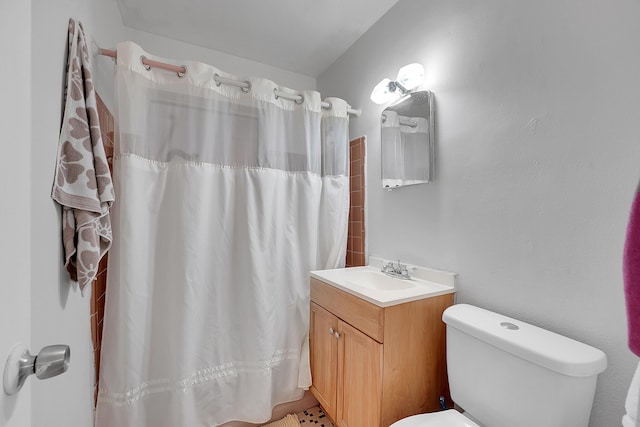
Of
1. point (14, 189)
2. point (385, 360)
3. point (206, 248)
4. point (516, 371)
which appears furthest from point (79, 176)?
point (516, 371)

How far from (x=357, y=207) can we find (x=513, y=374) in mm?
1275

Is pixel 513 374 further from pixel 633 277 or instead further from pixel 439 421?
pixel 633 277

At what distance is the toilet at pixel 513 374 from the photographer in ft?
2.41

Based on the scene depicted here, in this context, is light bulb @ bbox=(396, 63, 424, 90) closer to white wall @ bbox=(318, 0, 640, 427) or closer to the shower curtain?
white wall @ bbox=(318, 0, 640, 427)

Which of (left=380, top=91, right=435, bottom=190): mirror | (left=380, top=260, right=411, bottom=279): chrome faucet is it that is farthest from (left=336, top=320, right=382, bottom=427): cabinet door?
(left=380, top=91, right=435, bottom=190): mirror

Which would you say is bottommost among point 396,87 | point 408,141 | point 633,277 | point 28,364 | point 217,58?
point 28,364

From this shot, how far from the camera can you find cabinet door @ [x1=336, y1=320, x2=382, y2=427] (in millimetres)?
1081

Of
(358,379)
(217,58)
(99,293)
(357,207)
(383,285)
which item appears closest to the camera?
(358,379)

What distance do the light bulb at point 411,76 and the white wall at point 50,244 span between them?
143 centimetres

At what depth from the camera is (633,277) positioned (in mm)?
573

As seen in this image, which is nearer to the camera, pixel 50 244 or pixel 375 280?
pixel 50 244

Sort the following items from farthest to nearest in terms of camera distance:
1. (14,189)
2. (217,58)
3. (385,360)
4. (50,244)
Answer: (217,58)
(385,360)
(50,244)
(14,189)

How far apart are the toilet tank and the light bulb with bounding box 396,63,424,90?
1143 mm

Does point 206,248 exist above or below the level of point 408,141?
below
